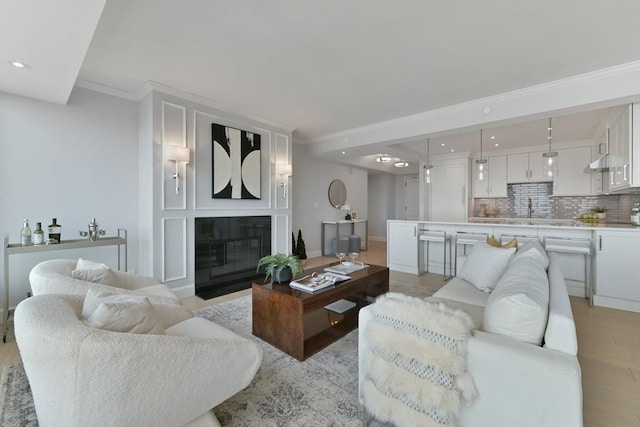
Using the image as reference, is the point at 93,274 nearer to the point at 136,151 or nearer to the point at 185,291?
the point at 185,291

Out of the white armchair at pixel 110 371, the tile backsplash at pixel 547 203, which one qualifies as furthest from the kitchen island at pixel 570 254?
the white armchair at pixel 110 371

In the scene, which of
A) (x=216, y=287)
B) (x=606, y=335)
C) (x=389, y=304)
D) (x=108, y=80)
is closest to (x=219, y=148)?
(x=108, y=80)

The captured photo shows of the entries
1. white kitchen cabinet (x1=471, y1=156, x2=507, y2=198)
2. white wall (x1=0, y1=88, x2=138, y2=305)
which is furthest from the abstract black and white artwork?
white kitchen cabinet (x1=471, y1=156, x2=507, y2=198)

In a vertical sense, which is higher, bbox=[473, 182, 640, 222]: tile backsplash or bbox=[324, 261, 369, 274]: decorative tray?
bbox=[473, 182, 640, 222]: tile backsplash

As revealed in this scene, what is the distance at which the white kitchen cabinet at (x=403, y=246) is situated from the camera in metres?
4.87

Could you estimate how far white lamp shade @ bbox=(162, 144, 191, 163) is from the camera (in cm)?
345

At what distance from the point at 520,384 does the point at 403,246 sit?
399cm

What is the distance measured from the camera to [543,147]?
5.91 m

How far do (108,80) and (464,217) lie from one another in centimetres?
693

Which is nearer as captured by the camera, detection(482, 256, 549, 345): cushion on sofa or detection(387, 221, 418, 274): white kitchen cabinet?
detection(482, 256, 549, 345): cushion on sofa

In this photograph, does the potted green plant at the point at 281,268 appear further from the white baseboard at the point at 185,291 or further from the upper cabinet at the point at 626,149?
the upper cabinet at the point at 626,149

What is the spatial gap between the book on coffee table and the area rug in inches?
20.1

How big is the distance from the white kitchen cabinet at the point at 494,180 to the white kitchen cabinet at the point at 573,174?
0.93m

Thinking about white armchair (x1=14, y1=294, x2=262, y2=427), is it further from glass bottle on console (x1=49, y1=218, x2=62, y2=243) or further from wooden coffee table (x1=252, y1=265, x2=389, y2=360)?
glass bottle on console (x1=49, y1=218, x2=62, y2=243)
